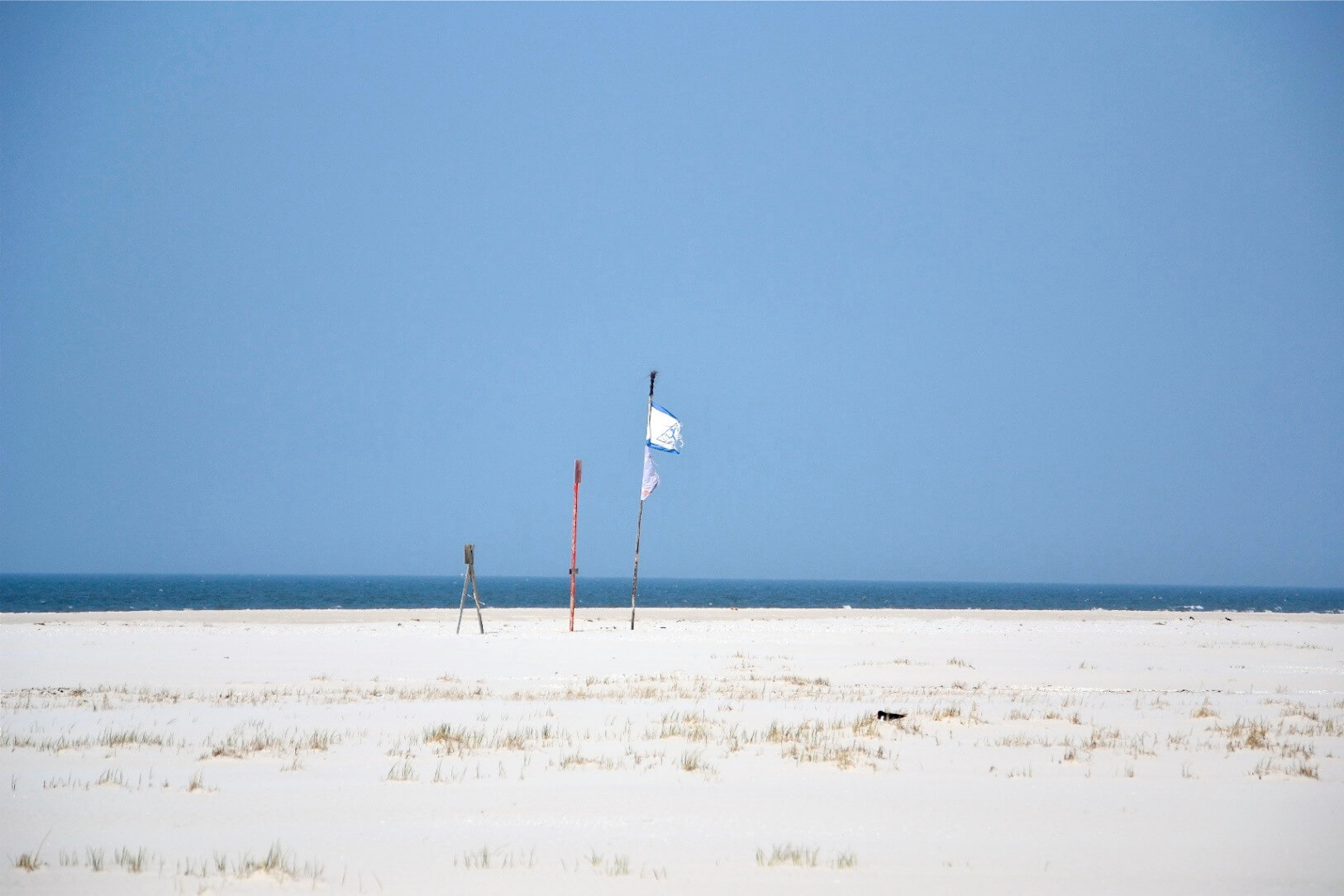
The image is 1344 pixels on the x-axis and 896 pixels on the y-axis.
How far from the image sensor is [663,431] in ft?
98.1

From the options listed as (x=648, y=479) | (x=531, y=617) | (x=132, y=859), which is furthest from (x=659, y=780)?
(x=531, y=617)

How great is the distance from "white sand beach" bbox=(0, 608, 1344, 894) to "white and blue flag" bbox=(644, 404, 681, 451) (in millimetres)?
10611

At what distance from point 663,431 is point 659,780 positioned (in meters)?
20.8

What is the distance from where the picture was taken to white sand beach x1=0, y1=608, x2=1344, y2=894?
22.4 feet

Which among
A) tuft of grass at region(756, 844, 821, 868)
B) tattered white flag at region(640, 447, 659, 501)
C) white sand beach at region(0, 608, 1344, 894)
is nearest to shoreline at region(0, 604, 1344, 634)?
tattered white flag at region(640, 447, 659, 501)

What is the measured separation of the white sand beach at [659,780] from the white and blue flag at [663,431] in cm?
1061

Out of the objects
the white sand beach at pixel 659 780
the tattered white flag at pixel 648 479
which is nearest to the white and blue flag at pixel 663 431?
the tattered white flag at pixel 648 479

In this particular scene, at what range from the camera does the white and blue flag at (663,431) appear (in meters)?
29.7

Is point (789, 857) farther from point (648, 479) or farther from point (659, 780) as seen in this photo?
point (648, 479)

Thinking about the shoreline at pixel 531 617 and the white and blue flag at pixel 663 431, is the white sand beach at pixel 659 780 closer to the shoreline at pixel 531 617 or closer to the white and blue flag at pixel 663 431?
the white and blue flag at pixel 663 431

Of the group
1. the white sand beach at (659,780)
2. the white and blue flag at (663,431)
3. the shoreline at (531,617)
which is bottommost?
the shoreline at (531,617)

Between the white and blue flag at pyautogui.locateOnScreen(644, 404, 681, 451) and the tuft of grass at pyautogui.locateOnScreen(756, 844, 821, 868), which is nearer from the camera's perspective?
the tuft of grass at pyautogui.locateOnScreen(756, 844, 821, 868)

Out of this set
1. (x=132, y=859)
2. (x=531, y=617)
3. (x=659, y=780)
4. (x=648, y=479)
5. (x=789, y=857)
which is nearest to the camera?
(x=132, y=859)

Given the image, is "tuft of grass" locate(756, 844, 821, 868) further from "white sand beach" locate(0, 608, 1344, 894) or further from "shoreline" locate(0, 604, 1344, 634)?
"shoreline" locate(0, 604, 1344, 634)
